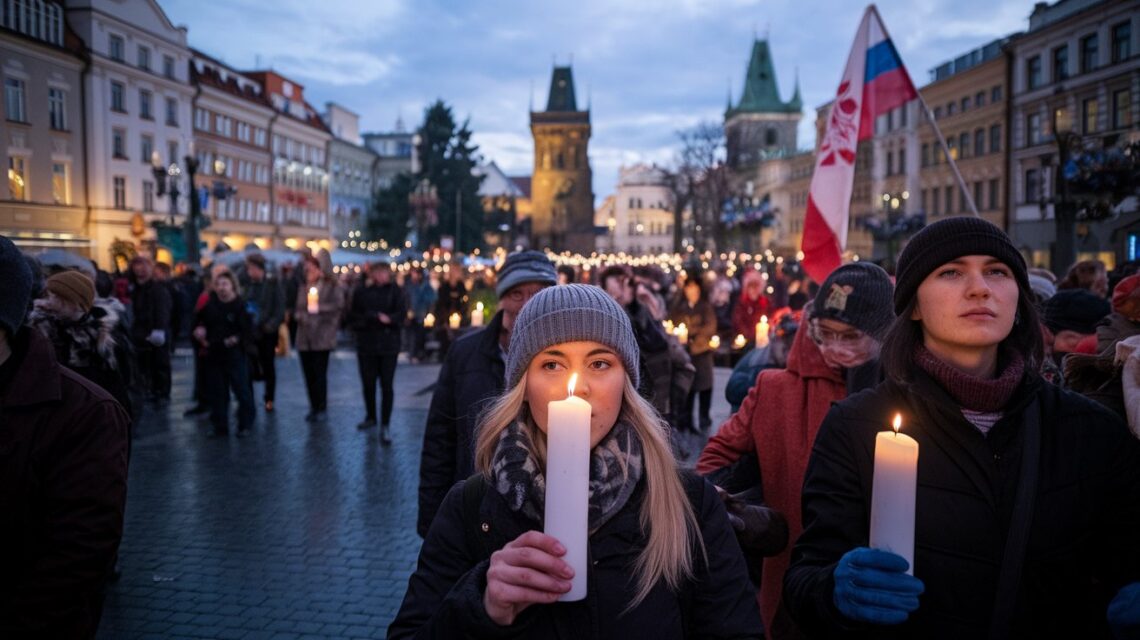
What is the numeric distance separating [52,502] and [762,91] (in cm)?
13317

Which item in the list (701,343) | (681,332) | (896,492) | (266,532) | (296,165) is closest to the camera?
(896,492)

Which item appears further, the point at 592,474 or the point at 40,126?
the point at 40,126

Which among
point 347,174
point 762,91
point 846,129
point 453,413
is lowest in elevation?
point 453,413

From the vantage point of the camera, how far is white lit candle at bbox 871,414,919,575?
1.54m

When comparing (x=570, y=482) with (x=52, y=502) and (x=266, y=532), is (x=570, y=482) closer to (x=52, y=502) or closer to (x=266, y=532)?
(x=52, y=502)

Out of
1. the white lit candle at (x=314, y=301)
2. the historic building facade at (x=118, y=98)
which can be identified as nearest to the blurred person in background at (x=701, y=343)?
the white lit candle at (x=314, y=301)

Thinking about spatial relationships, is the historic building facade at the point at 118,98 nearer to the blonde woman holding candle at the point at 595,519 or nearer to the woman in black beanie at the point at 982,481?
the blonde woman holding candle at the point at 595,519

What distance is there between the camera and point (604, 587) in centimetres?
197

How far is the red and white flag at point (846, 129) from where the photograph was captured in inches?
290

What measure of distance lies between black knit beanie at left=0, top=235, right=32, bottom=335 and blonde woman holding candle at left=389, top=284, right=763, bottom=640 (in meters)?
1.57

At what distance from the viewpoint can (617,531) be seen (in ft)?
6.56

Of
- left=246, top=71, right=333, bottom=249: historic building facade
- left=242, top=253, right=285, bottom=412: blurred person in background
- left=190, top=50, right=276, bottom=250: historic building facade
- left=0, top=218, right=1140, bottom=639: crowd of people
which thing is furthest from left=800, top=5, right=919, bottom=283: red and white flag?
left=246, top=71, right=333, bottom=249: historic building facade

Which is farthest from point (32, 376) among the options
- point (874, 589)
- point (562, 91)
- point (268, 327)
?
point (562, 91)

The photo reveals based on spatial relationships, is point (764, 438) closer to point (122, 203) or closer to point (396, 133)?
point (122, 203)
